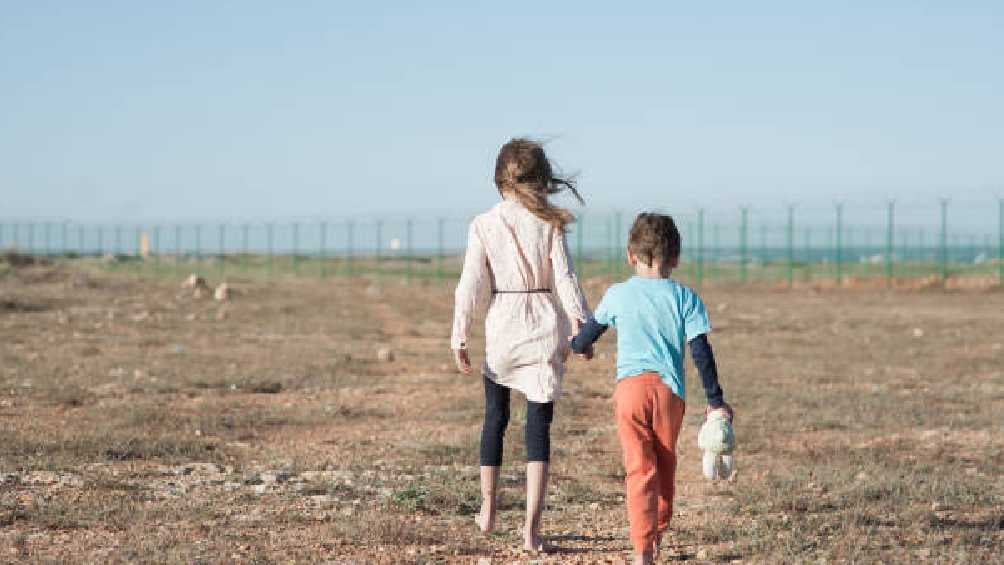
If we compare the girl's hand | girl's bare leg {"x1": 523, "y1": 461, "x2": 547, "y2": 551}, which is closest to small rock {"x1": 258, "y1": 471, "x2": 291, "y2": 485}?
the girl's hand

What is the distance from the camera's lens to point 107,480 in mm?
7309

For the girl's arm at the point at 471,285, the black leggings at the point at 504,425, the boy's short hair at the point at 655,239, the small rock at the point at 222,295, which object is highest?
the boy's short hair at the point at 655,239

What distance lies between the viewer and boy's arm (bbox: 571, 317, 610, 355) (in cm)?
523

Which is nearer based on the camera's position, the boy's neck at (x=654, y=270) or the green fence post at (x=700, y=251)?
the boy's neck at (x=654, y=270)

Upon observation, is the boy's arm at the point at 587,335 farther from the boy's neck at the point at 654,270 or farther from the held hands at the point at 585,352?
the boy's neck at the point at 654,270

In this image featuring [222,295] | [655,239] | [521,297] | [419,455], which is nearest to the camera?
[655,239]

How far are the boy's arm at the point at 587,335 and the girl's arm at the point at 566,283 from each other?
0.87 feet

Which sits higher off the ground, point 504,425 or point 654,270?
point 654,270

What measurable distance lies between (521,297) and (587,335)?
516mm

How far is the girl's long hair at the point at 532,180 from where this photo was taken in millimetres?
5648

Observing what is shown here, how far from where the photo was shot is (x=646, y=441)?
5.12m

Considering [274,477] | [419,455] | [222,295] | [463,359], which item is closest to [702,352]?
[463,359]

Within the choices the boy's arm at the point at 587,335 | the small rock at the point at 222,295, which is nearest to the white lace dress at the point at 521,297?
A: the boy's arm at the point at 587,335

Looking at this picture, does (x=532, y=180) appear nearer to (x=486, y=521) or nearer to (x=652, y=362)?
(x=652, y=362)
